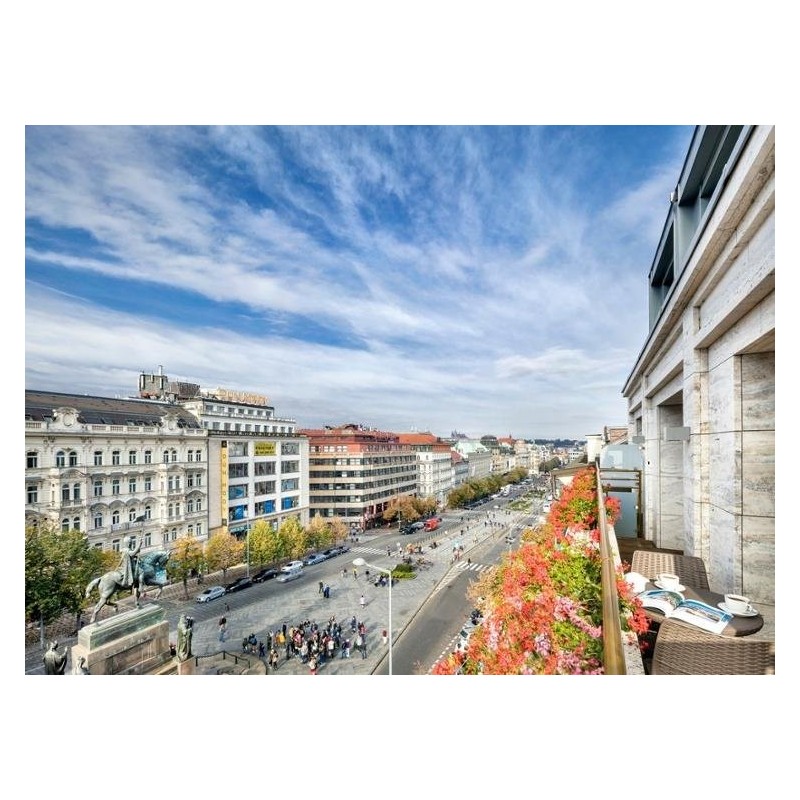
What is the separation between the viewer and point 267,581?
63.1ft

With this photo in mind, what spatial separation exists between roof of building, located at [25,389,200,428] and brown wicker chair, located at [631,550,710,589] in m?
16.3

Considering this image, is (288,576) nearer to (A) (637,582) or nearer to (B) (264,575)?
(B) (264,575)

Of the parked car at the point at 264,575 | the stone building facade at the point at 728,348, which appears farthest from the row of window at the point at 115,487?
the stone building facade at the point at 728,348

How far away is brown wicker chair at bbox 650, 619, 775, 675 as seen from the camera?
13.0 ft

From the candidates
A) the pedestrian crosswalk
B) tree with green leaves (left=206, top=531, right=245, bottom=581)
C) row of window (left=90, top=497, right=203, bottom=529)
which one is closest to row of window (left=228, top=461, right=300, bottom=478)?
row of window (left=90, top=497, right=203, bottom=529)

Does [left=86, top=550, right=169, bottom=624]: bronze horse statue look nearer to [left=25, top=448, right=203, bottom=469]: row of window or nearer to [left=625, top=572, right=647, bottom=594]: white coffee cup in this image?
[left=625, top=572, right=647, bottom=594]: white coffee cup

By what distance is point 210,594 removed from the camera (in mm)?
16500

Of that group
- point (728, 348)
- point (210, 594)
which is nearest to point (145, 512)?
point (210, 594)

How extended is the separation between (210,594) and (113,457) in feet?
22.2
